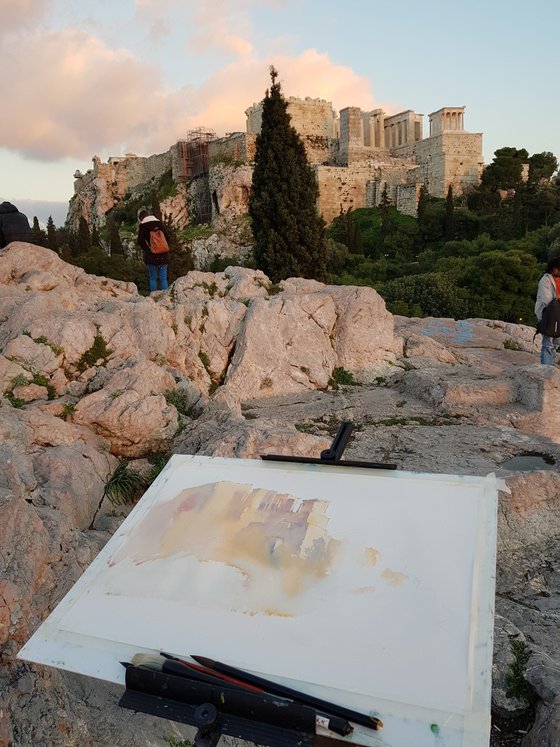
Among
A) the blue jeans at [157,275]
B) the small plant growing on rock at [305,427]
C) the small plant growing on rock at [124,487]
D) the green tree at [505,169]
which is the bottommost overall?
the small plant growing on rock at [124,487]

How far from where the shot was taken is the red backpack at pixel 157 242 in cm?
1121

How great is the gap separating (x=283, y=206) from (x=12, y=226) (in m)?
11.3

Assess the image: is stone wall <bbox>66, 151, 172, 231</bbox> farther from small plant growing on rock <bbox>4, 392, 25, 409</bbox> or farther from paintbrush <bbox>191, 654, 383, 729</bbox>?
paintbrush <bbox>191, 654, 383, 729</bbox>

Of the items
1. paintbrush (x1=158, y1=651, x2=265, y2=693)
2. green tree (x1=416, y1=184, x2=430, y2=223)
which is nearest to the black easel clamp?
paintbrush (x1=158, y1=651, x2=265, y2=693)

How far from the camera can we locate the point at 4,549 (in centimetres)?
362

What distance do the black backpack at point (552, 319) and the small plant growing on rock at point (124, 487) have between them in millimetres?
6341

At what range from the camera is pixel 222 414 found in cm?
704

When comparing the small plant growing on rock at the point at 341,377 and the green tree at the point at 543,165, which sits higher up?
the green tree at the point at 543,165

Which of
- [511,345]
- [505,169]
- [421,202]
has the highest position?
[505,169]

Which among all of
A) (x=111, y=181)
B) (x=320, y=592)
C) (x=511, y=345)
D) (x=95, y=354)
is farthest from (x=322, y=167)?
(x=320, y=592)

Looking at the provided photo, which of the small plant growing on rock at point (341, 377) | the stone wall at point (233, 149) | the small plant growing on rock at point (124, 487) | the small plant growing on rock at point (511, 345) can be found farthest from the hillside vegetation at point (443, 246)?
the small plant growing on rock at point (124, 487)

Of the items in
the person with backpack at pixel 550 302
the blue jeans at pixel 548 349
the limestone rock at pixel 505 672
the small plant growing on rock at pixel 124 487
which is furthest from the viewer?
the blue jeans at pixel 548 349

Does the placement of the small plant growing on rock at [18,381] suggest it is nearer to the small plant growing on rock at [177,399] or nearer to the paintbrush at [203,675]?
the small plant growing on rock at [177,399]

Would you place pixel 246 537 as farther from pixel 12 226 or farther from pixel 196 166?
pixel 196 166
